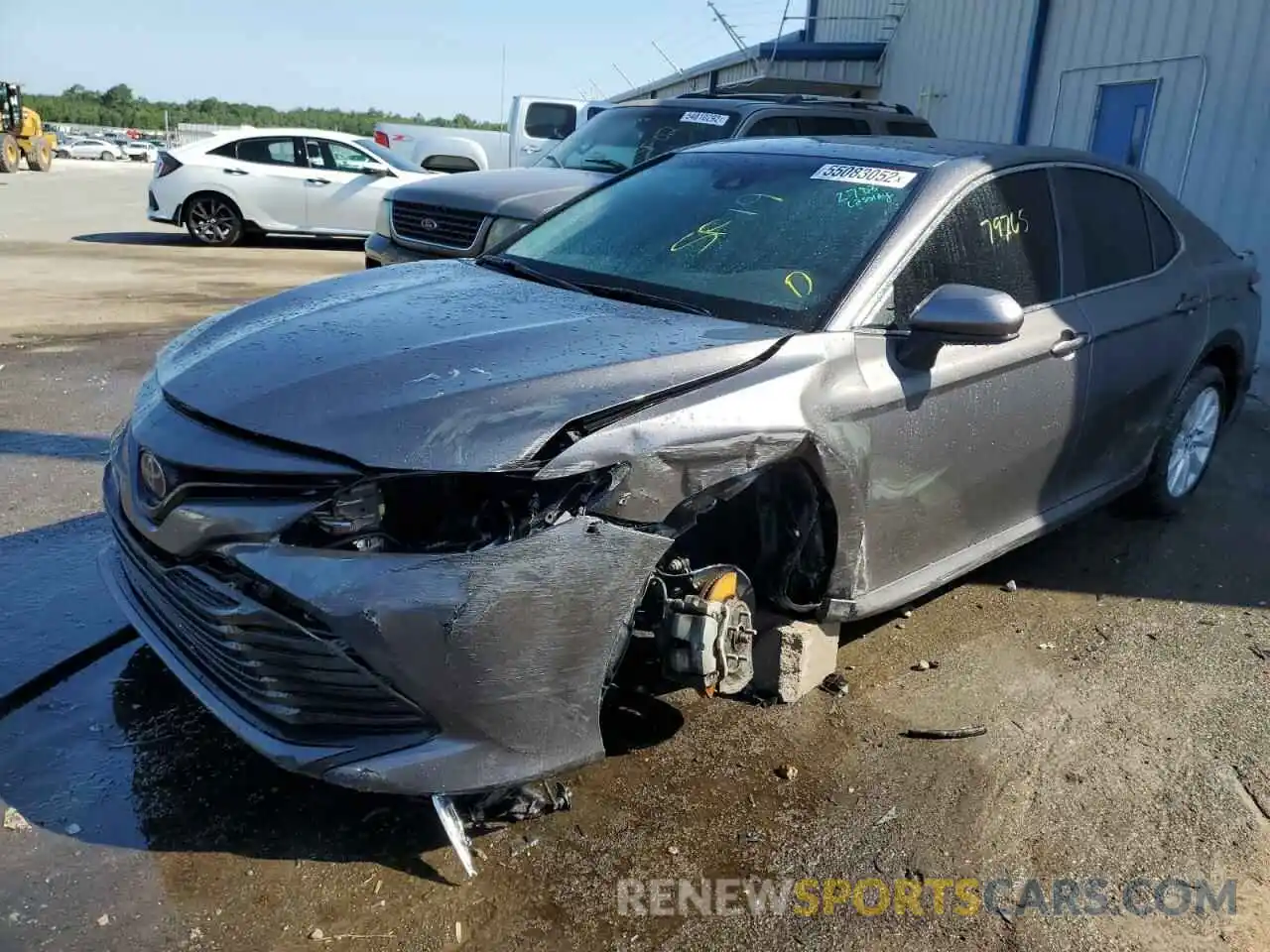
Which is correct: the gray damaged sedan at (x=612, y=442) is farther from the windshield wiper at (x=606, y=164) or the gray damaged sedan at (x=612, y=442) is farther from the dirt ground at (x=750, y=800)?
the windshield wiper at (x=606, y=164)

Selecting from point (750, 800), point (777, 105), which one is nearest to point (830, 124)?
point (777, 105)

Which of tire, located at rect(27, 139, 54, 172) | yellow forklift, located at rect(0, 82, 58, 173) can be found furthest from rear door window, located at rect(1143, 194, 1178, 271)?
tire, located at rect(27, 139, 54, 172)

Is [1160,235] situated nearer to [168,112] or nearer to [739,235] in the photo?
[739,235]

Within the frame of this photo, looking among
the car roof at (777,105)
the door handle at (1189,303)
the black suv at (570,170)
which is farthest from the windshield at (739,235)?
the car roof at (777,105)

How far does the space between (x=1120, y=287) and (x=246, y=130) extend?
13206mm

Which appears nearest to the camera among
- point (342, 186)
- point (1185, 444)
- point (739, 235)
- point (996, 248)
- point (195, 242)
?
point (739, 235)

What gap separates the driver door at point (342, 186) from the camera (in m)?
14.4

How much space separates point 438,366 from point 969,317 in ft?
4.85

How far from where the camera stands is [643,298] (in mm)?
3199

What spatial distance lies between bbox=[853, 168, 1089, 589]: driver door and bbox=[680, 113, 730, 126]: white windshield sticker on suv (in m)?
4.80

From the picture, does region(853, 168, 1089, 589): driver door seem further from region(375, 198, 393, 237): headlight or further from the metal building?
region(375, 198, 393, 237): headlight

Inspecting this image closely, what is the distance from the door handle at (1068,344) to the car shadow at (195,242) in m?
13.2

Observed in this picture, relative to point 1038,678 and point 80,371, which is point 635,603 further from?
point 80,371

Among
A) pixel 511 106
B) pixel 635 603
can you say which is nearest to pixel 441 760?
pixel 635 603
